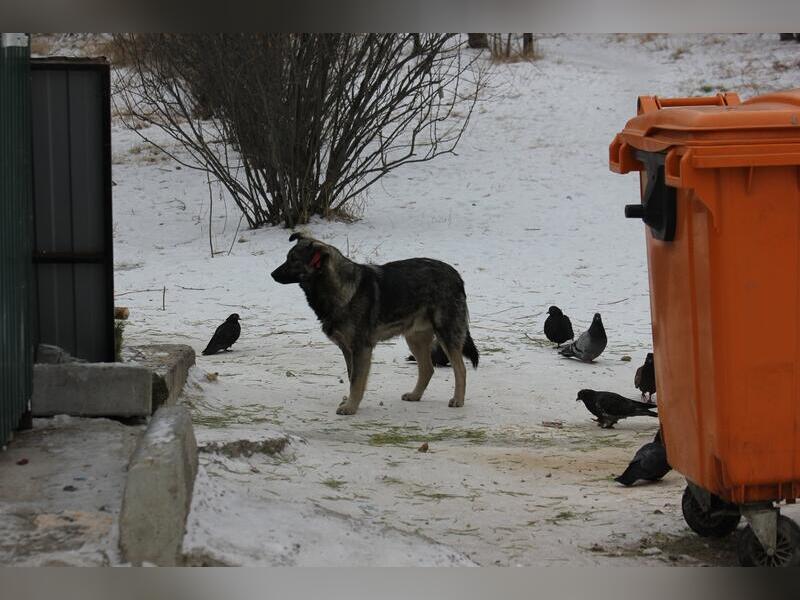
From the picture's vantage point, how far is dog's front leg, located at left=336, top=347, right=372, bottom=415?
28.4 ft

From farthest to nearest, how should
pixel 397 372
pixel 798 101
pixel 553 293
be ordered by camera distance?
pixel 553 293, pixel 397 372, pixel 798 101

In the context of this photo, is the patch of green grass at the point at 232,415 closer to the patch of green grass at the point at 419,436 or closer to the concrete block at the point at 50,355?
the patch of green grass at the point at 419,436

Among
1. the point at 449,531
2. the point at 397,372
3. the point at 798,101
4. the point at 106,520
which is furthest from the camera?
the point at 397,372

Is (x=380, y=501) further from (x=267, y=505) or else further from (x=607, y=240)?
(x=607, y=240)

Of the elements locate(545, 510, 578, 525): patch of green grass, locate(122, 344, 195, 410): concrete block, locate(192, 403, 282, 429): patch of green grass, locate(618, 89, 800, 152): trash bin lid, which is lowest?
locate(545, 510, 578, 525): patch of green grass

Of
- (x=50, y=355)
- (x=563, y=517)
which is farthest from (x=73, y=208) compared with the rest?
(x=563, y=517)

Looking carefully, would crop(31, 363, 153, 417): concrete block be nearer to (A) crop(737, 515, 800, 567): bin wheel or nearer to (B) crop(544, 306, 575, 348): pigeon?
(A) crop(737, 515, 800, 567): bin wheel

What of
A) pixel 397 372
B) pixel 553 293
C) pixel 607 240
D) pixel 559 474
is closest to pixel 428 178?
pixel 607 240

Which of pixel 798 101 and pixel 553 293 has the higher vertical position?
pixel 798 101

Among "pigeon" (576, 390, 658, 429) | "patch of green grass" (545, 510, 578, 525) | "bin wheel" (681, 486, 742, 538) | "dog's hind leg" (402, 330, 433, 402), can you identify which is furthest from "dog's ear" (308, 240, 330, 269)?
"bin wheel" (681, 486, 742, 538)

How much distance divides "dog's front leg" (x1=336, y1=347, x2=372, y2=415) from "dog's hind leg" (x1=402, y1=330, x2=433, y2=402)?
1.85 feet

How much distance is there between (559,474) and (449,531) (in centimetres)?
141

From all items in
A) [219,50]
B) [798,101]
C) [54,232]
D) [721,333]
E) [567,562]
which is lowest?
[567,562]

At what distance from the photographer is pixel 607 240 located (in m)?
14.8
